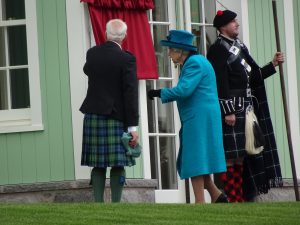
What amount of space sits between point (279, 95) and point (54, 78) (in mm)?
2846

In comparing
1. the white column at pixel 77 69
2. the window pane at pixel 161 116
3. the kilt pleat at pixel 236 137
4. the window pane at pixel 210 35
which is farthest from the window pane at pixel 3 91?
the kilt pleat at pixel 236 137

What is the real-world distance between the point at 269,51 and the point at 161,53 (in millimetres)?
1290

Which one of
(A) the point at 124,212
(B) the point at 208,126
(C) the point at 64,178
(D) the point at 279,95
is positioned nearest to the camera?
(A) the point at 124,212

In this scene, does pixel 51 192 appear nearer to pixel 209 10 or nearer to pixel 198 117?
pixel 198 117

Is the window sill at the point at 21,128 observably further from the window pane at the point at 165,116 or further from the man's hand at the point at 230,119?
the man's hand at the point at 230,119

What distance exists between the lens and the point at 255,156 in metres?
16.1

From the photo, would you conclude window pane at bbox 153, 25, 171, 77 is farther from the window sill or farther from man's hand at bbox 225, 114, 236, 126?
man's hand at bbox 225, 114, 236, 126

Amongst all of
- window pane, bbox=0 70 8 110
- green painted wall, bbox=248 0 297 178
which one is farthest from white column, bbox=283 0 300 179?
window pane, bbox=0 70 8 110

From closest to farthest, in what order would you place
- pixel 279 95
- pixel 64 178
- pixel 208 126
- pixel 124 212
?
pixel 124 212, pixel 208 126, pixel 64 178, pixel 279 95

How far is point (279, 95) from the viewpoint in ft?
60.7

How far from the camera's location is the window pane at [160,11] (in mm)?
18031

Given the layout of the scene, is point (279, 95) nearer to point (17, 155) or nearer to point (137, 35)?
point (137, 35)

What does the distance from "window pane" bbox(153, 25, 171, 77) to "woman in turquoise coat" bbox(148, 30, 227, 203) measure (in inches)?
115

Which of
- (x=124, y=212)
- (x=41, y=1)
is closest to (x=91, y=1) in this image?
(x=41, y=1)
